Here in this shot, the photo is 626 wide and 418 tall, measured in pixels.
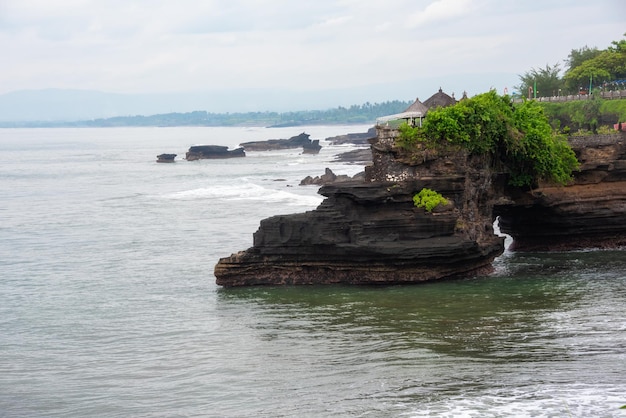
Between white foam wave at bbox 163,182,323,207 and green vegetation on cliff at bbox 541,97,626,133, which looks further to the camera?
white foam wave at bbox 163,182,323,207

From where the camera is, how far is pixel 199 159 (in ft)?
355

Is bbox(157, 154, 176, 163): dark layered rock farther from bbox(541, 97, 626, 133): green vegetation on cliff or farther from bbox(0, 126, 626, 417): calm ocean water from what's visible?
bbox(0, 126, 626, 417): calm ocean water

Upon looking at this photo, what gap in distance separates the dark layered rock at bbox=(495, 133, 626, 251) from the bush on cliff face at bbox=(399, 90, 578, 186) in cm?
80

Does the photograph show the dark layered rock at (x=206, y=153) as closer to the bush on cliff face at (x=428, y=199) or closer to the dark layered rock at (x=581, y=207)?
the dark layered rock at (x=581, y=207)

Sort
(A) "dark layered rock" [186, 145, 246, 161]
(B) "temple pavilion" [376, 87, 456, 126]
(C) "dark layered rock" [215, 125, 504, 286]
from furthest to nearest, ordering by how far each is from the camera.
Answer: (A) "dark layered rock" [186, 145, 246, 161], (B) "temple pavilion" [376, 87, 456, 126], (C) "dark layered rock" [215, 125, 504, 286]

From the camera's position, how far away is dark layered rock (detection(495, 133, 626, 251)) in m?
35.2

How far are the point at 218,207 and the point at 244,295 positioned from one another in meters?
24.9

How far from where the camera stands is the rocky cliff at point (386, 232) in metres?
29.8

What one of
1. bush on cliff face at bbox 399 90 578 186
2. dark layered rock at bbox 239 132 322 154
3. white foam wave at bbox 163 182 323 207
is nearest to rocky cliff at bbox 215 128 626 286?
bush on cliff face at bbox 399 90 578 186

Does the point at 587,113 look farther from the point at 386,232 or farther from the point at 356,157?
the point at 356,157

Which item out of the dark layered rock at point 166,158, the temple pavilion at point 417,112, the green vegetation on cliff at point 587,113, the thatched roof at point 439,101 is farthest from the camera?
the dark layered rock at point 166,158

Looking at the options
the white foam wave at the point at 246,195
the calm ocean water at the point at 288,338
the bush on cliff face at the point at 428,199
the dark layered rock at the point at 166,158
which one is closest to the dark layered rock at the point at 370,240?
the bush on cliff face at the point at 428,199

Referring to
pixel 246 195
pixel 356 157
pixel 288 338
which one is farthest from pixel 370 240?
pixel 356 157

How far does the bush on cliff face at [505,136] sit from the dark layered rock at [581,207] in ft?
2.62
